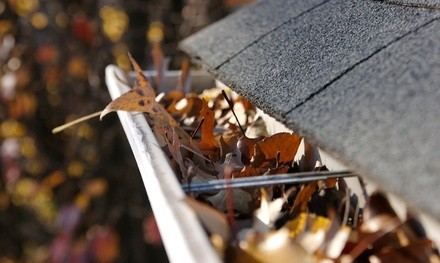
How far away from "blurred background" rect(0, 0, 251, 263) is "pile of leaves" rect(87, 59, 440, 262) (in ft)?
7.68

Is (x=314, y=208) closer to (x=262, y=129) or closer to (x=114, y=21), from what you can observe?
(x=262, y=129)

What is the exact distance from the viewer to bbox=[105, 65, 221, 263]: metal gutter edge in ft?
3.30

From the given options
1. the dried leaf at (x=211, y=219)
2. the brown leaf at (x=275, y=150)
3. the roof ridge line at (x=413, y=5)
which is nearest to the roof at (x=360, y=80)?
the roof ridge line at (x=413, y=5)

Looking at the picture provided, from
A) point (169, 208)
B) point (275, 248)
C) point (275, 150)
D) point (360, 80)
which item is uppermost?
point (275, 150)

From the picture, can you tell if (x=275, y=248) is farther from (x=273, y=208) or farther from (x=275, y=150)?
(x=275, y=150)

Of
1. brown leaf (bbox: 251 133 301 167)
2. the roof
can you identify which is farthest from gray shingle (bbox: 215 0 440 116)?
brown leaf (bbox: 251 133 301 167)

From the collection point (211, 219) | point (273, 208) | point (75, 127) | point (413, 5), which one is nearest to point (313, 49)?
point (413, 5)

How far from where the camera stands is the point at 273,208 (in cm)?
134

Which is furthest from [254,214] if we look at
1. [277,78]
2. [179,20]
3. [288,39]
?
[179,20]

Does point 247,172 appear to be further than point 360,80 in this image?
Yes

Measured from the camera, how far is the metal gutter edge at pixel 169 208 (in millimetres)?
1007

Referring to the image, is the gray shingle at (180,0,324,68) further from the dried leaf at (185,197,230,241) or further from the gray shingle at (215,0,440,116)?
the dried leaf at (185,197,230,241)

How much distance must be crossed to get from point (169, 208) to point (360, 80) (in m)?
0.45

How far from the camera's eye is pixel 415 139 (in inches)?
42.7
